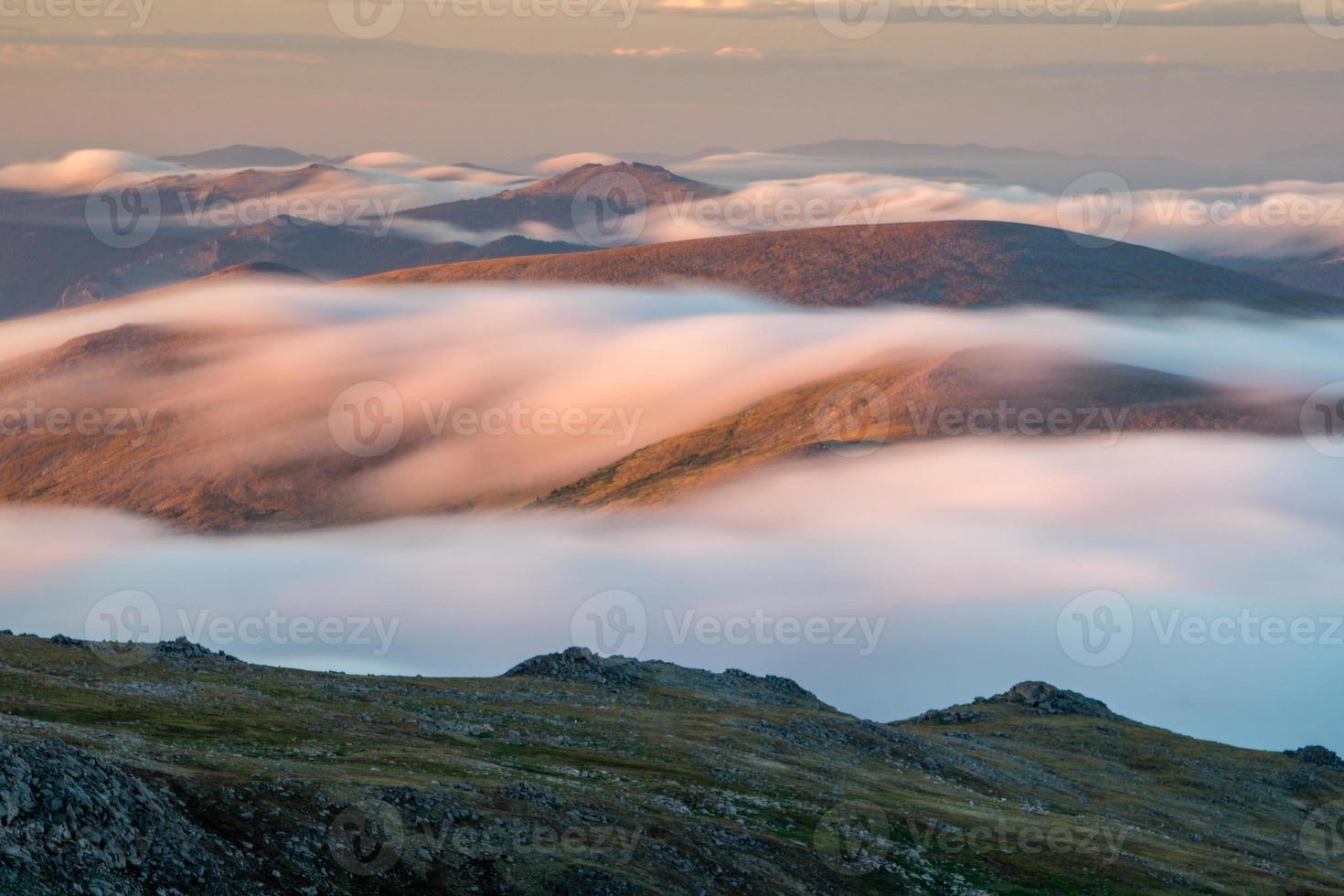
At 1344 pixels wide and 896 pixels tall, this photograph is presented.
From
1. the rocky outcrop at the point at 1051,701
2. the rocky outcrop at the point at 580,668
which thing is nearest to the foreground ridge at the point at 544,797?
the rocky outcrop at the point at 580,668

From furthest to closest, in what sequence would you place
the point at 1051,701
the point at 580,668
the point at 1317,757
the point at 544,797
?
the point at 1051,701, the point at 1317,757, the point at 580,668, the point at 544,797

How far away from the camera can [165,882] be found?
2008 inches

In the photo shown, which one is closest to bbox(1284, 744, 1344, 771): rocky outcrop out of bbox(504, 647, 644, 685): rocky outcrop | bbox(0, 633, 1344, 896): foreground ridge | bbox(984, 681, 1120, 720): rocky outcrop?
bbox(984, 681, 1120, 720): rocky outcrop

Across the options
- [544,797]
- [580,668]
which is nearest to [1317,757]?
[580,668]

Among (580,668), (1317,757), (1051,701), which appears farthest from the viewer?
(1051,701)

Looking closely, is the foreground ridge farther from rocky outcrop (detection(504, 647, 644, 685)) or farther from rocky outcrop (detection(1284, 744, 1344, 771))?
rocky outcrop (detection(1284, 744, 1344, 771))

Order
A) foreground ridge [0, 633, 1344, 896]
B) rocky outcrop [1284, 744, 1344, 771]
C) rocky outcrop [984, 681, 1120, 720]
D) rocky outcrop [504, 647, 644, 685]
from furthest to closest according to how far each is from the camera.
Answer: rocky outcrop [984, 681, 1120, 720]
rocky outcrop [1284, 744, 1344, 771]
rocky outcrop [504, 647, 644, 685]
foreground ridge [0, 633, 1344, 896]

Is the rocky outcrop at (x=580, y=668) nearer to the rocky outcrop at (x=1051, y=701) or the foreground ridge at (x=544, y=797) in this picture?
the foreground ridge at (x=544, y=797)

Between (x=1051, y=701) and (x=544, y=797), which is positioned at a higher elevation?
(x=1051, y=701)

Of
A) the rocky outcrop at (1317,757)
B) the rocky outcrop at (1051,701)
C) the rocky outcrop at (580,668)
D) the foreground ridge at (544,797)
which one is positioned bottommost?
the foreground ridge at (544,797)

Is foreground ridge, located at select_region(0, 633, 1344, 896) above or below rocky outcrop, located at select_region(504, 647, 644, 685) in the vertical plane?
below

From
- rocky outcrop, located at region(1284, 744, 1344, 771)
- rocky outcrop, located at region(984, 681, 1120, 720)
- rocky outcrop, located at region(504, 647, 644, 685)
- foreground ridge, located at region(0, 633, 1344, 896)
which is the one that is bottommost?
Result: foreground ridge, located at region(0, 633, 1344, 896)

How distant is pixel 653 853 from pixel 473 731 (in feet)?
76.9

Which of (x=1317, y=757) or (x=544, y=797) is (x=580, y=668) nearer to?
(x=544, y=797)
